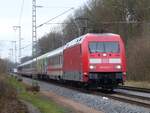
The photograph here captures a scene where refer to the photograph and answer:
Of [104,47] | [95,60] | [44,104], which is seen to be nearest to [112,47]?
[104,47]

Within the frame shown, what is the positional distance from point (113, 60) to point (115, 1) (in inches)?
1683

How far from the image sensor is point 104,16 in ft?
251

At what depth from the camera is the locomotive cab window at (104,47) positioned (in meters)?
31.3

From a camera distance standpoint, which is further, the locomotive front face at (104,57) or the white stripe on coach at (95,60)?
the white stripe on coach at (95,60)

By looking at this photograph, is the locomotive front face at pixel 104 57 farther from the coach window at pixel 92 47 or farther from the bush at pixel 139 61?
the bush at pixel 139 61

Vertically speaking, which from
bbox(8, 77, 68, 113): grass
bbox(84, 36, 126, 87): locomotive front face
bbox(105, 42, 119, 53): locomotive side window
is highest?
bbox(105, 42, 119, 53): locomotive side window

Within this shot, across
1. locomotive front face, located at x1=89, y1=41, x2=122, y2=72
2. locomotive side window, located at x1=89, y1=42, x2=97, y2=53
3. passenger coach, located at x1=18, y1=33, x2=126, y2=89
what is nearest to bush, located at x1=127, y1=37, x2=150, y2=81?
passenger coach, located at x1=18, y1=33, x2=126, y2=89

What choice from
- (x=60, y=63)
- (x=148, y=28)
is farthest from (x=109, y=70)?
(x=148, y=28)

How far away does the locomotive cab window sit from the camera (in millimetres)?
31344

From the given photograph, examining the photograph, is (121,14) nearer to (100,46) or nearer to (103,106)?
(100,46)

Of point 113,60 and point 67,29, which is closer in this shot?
point 113,60

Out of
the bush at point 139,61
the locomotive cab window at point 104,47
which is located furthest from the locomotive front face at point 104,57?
the bush at point 139,61

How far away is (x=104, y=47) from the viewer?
3156 cm

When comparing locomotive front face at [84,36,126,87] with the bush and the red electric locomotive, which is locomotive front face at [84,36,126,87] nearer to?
the red electric locomotive
